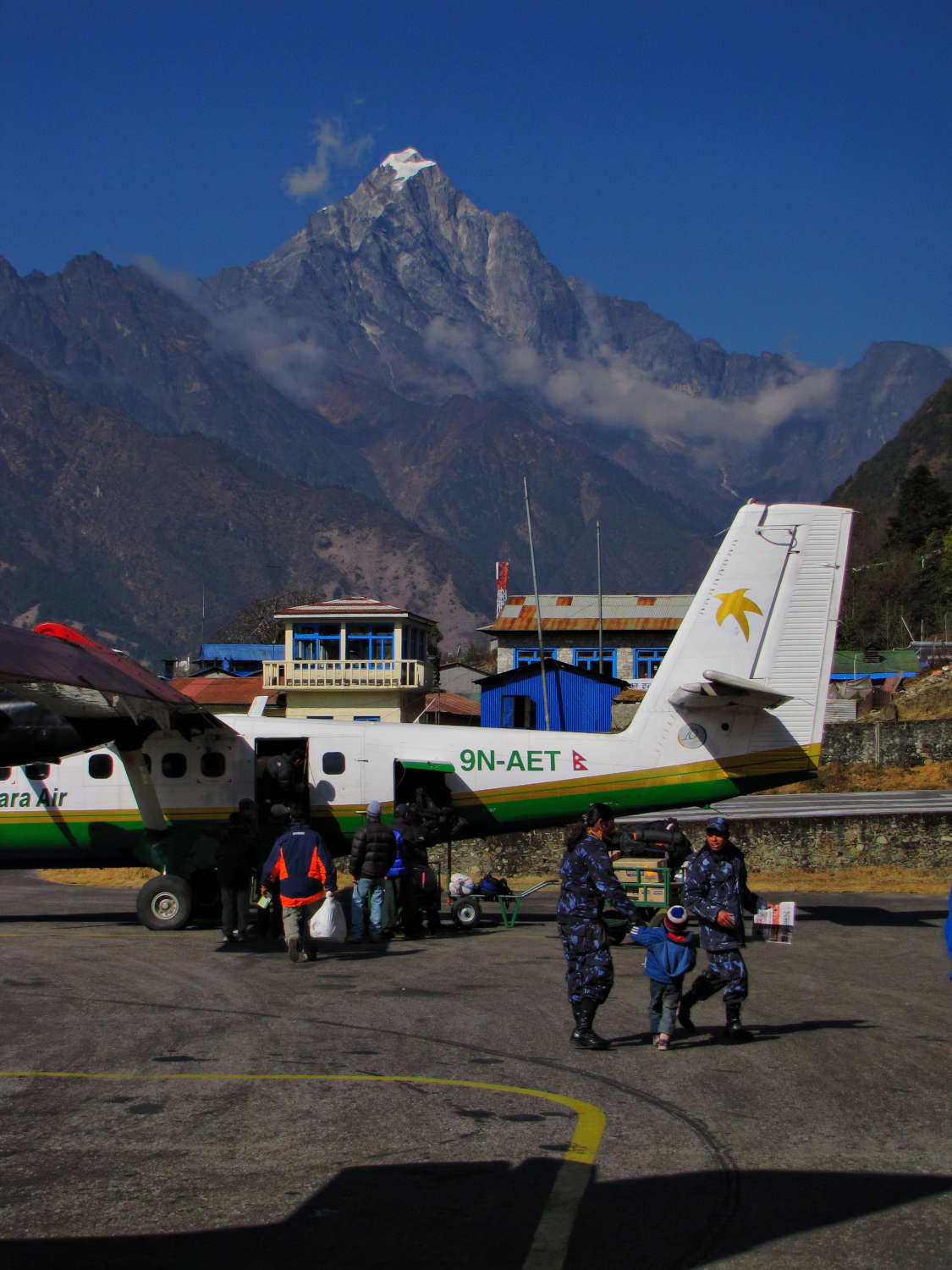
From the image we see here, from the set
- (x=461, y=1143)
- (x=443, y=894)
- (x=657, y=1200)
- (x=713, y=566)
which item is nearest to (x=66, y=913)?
(x=443, y=894)

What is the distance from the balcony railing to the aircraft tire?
117 feet

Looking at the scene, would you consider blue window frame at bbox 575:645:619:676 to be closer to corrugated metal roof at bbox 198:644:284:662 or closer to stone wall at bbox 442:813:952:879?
corrugated metal roof at bbox 198:644:284:662

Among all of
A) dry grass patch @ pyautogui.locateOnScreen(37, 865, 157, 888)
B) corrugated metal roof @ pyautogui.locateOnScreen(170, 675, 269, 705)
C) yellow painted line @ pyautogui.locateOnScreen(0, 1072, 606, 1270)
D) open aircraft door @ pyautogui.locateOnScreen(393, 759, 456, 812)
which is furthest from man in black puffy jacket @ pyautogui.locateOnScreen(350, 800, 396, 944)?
corrugated metal roof @ pyautogui.locateOnScreen(170, 675, 269, 705)

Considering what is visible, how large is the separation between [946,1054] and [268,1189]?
5968 millimetres

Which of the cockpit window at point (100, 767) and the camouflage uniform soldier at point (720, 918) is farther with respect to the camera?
the cockpit window at point (100, 767)

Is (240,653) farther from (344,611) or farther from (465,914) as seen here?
(465,914)

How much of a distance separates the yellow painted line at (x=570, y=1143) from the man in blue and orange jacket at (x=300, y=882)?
5.78 metres

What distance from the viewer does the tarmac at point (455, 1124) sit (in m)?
5.43

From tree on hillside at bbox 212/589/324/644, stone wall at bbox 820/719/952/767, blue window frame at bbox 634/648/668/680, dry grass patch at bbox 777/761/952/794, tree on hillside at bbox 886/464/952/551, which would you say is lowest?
dry grass patch at bbox 777/761/952/794

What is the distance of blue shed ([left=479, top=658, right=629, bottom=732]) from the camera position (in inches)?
1858

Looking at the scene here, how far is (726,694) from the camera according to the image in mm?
17484

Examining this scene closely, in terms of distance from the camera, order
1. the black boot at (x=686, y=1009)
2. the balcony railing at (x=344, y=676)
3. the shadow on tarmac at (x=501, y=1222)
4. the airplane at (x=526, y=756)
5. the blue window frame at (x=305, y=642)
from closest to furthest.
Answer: the shadow on tarmac at (x=501, y=1222)
the black boot at (x=686, y=1009)
the airplane at (x=526, y=756)
the balcony railing at (x=344, y=676)
the blue window frame at (x=305, y=642)

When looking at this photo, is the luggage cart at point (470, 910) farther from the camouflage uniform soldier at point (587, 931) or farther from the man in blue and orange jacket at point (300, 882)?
the camouflage uniform soldier at point (587, 931)

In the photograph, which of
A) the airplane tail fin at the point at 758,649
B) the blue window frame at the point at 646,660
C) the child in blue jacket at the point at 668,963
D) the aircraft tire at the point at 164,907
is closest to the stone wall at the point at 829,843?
the airplane tail fin at the point at 758,649
